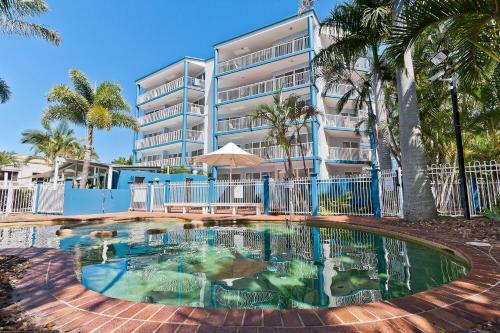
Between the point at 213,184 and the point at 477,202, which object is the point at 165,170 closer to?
the point at 213,184

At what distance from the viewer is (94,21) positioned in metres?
14.2

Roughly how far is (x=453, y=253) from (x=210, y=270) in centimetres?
439

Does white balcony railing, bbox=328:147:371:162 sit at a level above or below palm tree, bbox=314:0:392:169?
below

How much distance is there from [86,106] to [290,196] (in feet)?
48.6

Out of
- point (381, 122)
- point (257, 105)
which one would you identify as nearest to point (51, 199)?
point (257, 105)

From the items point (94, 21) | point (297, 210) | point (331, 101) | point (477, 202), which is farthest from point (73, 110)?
point (477, 202)

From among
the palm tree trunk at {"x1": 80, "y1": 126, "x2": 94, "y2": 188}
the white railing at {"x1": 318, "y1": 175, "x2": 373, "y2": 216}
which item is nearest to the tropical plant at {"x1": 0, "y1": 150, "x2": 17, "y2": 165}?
the palm tree trunk at {"x1": 80, "y1": 126, "x2": 94, "y2": 188}

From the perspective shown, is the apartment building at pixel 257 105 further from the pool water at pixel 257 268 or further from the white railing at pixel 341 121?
the pool water at pixel 257 268

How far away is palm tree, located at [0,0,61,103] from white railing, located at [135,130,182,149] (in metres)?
13.7

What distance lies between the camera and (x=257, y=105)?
22.8m

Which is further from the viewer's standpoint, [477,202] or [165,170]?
[165,170]

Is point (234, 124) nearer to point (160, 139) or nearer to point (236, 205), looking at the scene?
point (160, 139)

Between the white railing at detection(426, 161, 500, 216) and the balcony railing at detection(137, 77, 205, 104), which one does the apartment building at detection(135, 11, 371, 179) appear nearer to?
the balcony railing at detection(137, 77, 205, 104)

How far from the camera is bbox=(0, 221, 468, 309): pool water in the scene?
10.6ft
